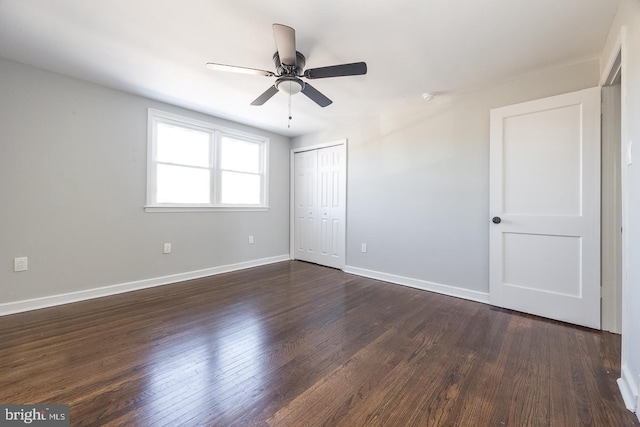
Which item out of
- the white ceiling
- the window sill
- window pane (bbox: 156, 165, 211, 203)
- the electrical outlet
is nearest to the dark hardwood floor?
Result: the electrical outlet

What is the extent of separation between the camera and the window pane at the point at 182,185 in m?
3.42

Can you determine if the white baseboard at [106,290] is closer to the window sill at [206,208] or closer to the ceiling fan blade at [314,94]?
the window sill at [206,208]

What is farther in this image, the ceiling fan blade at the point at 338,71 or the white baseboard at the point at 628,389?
the ceiling fan blade at the point at 338,71

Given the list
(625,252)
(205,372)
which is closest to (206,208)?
(205,372)

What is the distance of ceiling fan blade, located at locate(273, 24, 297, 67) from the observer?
161 centimetres

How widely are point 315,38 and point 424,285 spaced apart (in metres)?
2.86

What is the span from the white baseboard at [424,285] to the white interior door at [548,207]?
169 mm

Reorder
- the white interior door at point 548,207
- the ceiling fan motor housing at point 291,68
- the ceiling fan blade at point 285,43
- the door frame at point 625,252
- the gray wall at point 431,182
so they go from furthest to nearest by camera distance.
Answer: the gray wall at point 431,182 < the white interior door at point 548,207 < the ceiling fan motor housing at point 291,68 < the ceiling fan blade at point 285,43 < the door frame at point 625,252

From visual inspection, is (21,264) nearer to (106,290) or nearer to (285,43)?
(106,290)

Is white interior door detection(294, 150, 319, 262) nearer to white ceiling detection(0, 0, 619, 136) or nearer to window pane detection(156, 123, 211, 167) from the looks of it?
window pane detection(156, 123, 211, 167)

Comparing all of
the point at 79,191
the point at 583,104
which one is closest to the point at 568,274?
the point at 583,104

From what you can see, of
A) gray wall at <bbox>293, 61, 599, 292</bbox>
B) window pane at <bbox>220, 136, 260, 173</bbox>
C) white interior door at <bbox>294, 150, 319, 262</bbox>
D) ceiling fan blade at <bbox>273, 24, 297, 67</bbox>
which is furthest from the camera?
white interior door at <bbox>294, 150, 319, 262</bbox>

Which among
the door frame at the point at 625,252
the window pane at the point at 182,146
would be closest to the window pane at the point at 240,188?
the window pane at the point at 182,146

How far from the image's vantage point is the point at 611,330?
213cm
